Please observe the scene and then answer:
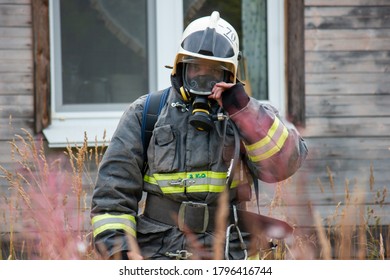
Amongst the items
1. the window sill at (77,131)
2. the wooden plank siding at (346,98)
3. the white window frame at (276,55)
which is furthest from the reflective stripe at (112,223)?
the white window frame at (276,55)

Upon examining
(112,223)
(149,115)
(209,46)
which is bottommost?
(112,223)

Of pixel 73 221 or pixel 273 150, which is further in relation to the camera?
pixel 73 221

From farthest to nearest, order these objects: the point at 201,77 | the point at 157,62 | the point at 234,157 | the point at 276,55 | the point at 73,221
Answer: the point at 276,55 → the point at 157,62 → the point at 73,221 → the point at 201,77 → the point at 234,157

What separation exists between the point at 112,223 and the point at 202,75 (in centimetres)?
67

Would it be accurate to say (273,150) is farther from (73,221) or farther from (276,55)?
(276,55)

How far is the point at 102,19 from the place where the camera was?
19.8 feet

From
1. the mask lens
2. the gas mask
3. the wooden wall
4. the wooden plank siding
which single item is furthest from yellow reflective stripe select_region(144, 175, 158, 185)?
the wooden plank siding

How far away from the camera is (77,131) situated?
5.83m

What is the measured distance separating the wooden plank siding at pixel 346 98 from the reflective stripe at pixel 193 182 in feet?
8.96

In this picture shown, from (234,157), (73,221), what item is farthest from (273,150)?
(73,221)

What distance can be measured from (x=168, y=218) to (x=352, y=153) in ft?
9.96

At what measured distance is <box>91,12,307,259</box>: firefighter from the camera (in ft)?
10.5

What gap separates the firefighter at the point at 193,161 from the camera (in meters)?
3.20

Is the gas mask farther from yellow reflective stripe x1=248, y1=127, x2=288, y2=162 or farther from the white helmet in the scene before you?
yellow reflective stripe x1=248, y1=127, x2=288, y2=162
